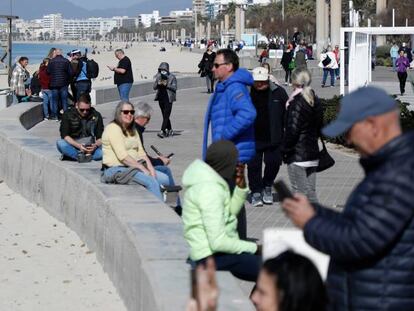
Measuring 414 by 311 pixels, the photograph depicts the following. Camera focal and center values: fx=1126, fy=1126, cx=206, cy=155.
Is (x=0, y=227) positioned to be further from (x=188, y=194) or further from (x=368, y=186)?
(x=368, y=186)

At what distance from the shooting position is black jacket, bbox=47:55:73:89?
950 inches

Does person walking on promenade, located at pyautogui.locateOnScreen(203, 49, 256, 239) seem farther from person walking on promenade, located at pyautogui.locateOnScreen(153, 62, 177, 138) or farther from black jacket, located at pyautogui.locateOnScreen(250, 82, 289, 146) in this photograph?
person walking on promenade, located at pyautogui.locateOnScreen(153, 62, 177, 138)

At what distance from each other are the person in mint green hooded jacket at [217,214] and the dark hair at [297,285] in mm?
2670

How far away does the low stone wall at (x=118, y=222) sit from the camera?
21.0 feet

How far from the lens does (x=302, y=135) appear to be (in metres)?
10.8

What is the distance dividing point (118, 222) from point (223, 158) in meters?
1.69

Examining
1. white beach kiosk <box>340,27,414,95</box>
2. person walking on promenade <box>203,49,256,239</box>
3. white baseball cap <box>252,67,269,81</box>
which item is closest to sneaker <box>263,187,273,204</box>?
white baseball cap <box>252,67,269,81</box>

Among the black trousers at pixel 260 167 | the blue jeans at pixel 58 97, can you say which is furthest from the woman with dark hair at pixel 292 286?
the blue jeans at pixel 58 97

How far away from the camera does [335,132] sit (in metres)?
4.12

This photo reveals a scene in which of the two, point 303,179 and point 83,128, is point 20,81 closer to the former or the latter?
point 83,128

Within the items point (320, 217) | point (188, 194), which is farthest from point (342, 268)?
point (188, 194)

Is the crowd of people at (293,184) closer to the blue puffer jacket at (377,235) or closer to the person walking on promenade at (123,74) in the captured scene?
the blue puffer jacket at (377,235)

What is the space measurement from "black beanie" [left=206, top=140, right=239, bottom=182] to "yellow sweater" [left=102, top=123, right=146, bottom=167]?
3930 mm

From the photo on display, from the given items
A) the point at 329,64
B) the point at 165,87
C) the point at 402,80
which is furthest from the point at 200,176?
the point at 329,64
